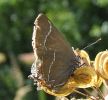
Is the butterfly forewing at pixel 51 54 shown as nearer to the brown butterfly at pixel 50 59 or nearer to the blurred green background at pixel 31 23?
the brown butterfly at pixel 50 59

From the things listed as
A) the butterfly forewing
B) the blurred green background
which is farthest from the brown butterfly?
the blurred green background

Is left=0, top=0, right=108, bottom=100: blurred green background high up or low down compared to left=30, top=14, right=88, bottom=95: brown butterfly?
down

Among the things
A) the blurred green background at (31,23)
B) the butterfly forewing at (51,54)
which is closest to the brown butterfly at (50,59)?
the butterfly forewing at (51,54)

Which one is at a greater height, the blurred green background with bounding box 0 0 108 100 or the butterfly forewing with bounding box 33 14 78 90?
the butterfly forewing with bounding box 33 14 78 90

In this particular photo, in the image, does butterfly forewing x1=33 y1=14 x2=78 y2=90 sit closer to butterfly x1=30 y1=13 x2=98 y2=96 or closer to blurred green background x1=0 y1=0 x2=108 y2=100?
butterfly x1=30 y1=13 x2=98 y2=96

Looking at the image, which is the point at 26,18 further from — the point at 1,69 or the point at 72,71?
the point at 72,71

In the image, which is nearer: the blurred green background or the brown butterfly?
the brown butterfly

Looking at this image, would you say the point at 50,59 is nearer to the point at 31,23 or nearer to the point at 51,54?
the point at 51,54

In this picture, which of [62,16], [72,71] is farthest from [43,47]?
[62,16]

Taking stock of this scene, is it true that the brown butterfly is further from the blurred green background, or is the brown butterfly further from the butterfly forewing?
the blurred green background
